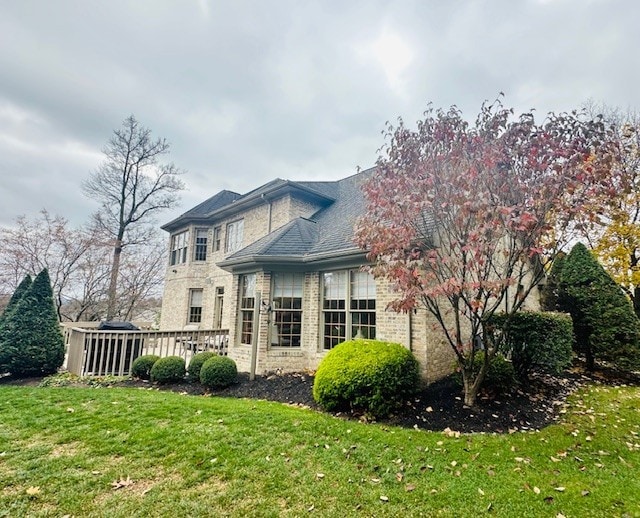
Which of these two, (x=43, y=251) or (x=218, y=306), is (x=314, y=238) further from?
(x=43, y=251)

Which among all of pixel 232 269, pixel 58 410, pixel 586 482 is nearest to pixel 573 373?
pixel 586 482

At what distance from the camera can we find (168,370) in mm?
8086

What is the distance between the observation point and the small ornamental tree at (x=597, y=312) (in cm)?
827

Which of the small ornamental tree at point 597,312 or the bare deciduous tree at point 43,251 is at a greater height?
the bare deciduous tree at point 43,251

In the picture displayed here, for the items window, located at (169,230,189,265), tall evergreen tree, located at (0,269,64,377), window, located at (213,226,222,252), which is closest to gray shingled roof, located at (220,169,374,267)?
tall evergreen tree, located at (0,269,64,377)

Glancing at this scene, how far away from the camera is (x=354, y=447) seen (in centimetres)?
418

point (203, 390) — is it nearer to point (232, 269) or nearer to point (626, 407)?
point (232, 269)

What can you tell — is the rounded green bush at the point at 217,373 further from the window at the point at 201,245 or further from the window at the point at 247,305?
the window at the point at 201,245

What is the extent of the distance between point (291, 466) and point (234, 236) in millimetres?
12880

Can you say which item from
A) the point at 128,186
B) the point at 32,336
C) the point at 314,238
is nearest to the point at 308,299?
the point at 314,238

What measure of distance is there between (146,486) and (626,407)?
27.7 ft

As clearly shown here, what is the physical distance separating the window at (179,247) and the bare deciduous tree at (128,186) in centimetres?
459

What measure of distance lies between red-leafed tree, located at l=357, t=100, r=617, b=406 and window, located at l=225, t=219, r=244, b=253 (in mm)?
10152

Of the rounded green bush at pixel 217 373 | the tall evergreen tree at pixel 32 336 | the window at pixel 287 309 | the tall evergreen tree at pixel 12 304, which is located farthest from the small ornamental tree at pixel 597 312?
the tall evergreen tree at pixel 12 304
